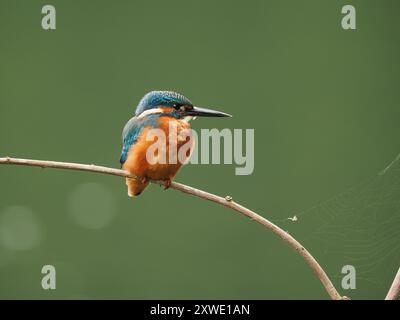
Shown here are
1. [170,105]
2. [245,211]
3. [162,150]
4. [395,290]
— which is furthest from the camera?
[170,105]

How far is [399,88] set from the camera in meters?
4.54

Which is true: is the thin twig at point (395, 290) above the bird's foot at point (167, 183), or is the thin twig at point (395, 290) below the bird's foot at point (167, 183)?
below

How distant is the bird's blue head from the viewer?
238 centimetres

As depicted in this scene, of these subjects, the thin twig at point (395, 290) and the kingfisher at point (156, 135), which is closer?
the thin twig at point (395, 290)

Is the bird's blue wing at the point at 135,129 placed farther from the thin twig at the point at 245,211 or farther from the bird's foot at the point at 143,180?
the thin twig at the point at 245,211

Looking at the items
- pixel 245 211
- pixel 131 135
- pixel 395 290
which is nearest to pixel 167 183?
pixel 131 135

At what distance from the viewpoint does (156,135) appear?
2305mm

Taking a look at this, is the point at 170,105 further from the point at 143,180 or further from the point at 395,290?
the point at 395,290

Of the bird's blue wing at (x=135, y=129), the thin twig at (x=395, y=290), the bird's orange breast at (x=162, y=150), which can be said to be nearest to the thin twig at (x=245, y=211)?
the thin twig at (x=395, y=290)

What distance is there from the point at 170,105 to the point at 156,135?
146mm

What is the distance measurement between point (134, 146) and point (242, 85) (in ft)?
7.17

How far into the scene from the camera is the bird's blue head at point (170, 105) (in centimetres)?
238

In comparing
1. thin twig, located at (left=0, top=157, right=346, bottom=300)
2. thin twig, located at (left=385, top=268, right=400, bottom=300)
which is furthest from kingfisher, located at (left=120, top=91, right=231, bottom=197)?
thin twig, located at (left=385, top=268, right=400, bottom=300)
